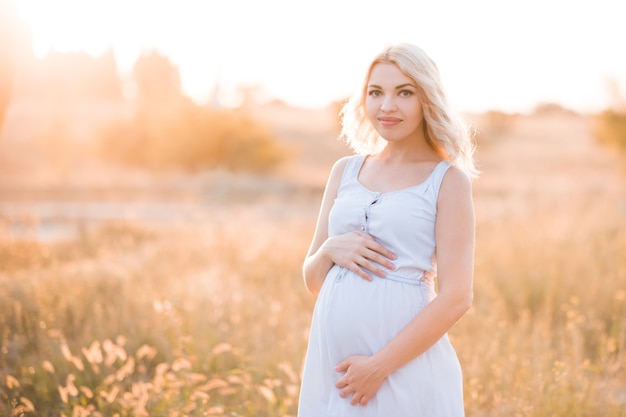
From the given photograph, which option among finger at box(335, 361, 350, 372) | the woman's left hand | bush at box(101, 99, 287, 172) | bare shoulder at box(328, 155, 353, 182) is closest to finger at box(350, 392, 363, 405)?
the woman's left hand

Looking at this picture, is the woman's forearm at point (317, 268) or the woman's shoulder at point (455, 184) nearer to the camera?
the woman's shoulder at point (455, 184)

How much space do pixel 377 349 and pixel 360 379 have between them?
133 millimetres

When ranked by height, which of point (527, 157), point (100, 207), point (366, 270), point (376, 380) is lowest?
point (527, 157)

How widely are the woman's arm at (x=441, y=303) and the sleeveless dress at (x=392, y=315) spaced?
0.18ft

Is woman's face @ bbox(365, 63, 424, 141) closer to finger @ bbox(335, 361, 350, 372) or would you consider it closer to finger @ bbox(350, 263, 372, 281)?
finger @ bbox(350, 263, 372, 281)

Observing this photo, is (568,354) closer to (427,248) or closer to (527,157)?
(427,248)

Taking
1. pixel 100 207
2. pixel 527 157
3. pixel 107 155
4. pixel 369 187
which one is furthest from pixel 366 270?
pixel 527 157

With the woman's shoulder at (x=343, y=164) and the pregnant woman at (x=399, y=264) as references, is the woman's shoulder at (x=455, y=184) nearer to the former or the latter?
the pregnant woman at (x=399, y=264)

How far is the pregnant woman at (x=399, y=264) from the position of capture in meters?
2.38

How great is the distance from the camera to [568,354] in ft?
16.2

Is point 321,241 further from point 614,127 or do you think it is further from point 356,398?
point 614,127

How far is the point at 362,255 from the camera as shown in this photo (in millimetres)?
2498

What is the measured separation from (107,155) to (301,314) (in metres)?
34.6

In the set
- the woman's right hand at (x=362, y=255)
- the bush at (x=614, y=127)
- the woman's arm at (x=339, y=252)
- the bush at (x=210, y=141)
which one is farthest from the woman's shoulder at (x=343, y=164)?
the bush at (x=210, y=141)
